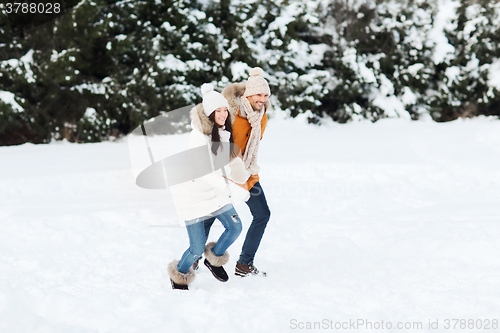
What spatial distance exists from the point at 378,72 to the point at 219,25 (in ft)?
15.4

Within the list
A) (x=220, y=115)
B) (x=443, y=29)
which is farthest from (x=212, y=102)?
(x=443, y=29)

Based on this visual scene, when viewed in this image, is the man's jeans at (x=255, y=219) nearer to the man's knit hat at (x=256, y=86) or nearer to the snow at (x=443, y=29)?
the man's knit hat at (x=256, y=86)

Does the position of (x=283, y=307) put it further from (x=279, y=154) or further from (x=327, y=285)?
(x=279, y=154)

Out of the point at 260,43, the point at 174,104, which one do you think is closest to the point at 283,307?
the point at 174,104

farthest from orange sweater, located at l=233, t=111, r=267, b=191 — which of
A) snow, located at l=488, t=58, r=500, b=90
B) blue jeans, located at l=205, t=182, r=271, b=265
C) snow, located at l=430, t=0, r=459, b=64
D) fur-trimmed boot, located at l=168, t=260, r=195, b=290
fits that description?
snow, located at l=488, t=58, r=500, b=90

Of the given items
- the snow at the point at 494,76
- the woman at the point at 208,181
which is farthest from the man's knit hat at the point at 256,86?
the snow at the point at 494,76

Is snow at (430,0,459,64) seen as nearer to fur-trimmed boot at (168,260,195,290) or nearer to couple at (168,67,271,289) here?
couple at (168,67,271,289)

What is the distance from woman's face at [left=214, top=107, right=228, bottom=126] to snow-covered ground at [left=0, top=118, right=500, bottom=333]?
129 cm

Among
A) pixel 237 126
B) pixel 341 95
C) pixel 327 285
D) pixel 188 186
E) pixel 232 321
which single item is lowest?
pixel 341 95

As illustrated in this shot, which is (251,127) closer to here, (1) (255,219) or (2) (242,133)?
(2) (242,133)

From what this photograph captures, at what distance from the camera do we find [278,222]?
5.68 meters

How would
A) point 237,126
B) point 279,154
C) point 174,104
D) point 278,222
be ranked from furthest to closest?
point 174,104
point 279,154
point 278,222
point 237,126

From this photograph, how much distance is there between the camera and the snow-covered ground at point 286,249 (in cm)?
307

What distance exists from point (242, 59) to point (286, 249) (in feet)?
28.0
